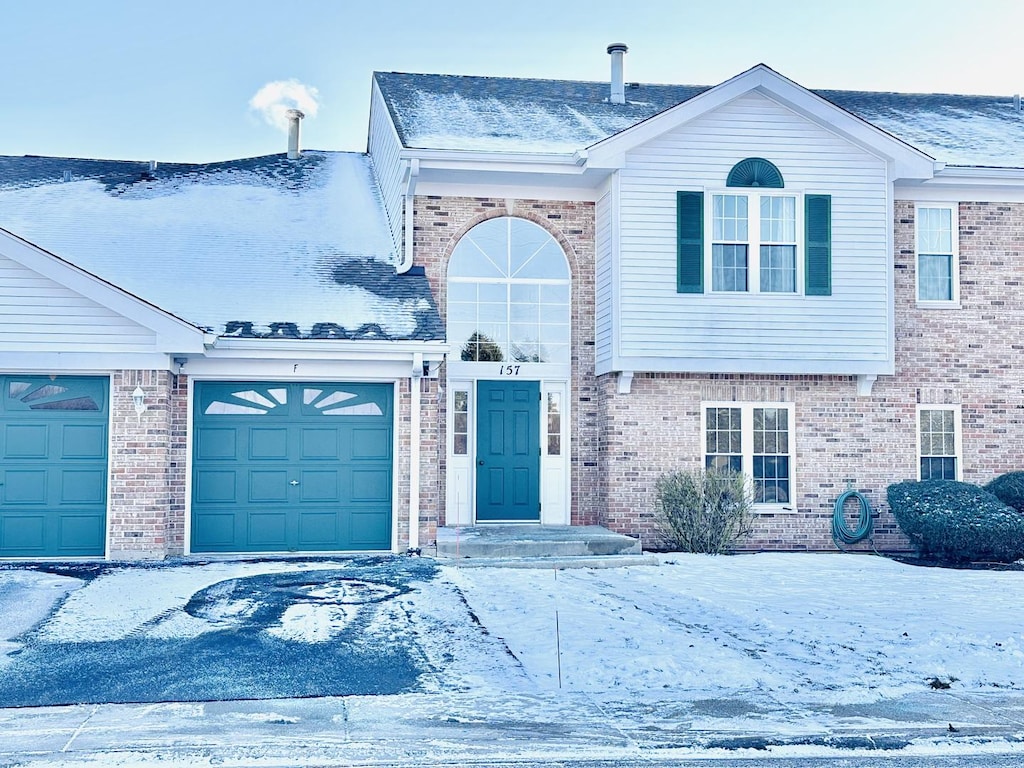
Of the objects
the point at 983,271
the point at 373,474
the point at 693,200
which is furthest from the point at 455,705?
the point at 983,271

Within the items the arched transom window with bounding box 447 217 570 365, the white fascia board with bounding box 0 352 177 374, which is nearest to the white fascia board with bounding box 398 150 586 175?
the arched transom window with bounding box 447 217 570 365

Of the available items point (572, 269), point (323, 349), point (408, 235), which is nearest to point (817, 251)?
point (572, 269)

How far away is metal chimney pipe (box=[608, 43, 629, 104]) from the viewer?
61.5 feet

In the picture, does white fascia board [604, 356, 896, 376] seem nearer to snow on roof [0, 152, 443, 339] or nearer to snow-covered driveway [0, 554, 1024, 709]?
snow on roof [0, 152, 443, 339]

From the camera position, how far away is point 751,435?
15.7 metres

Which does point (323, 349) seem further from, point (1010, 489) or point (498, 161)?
point (1010, 489)

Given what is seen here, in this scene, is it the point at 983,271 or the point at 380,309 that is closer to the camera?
the point at 380,309

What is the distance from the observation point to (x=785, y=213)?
50.9 feet

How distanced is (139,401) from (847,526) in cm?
1010

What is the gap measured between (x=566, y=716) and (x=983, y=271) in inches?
479

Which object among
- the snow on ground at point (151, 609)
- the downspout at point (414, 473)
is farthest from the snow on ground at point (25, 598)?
the downspout at point (414, 473)

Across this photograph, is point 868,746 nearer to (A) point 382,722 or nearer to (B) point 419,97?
(A) point 382,722

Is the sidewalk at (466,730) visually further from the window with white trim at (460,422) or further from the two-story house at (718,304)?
the window with white trim at (460,422)

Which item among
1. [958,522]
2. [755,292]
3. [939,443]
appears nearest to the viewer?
[958,522]
